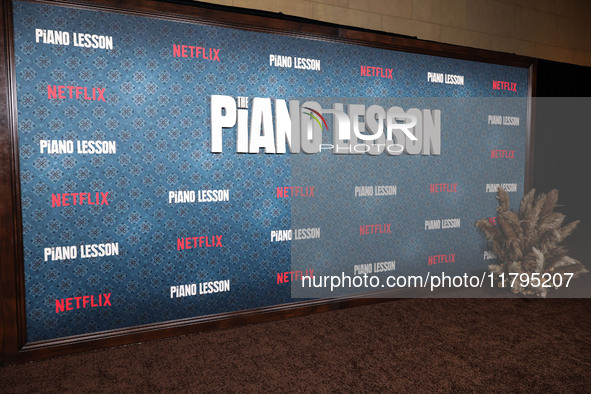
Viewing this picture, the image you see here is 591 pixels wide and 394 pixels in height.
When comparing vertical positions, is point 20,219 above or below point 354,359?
above

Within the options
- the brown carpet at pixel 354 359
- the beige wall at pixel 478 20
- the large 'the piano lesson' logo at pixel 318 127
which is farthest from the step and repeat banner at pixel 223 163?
the beige wall at pixel 478 20

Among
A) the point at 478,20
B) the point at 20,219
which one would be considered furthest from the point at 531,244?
the point at 20,219

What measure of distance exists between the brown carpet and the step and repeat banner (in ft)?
0.87

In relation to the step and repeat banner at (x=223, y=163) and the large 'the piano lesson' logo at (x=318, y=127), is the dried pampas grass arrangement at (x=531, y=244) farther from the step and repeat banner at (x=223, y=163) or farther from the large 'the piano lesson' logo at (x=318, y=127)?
the large 'the piano lesson' logo at (x=318, y=127)

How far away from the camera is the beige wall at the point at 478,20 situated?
359cm

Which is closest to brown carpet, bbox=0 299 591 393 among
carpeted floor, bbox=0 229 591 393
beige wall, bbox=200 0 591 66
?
carpeted floor, bbox=0 229 591 393

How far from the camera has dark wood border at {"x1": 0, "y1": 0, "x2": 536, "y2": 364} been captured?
230cm

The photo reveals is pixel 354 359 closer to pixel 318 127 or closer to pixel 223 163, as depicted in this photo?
pixel 223 163

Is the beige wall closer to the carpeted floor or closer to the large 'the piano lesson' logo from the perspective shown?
the large 'the piano lesson' logo

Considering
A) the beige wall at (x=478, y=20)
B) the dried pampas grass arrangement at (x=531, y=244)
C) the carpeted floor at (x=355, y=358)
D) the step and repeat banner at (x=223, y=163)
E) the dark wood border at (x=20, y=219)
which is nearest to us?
the carpeted floor at (x=355, y=358)

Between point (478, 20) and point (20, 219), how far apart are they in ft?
14.6

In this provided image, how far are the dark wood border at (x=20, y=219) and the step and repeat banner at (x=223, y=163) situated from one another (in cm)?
5

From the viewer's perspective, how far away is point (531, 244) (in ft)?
11.6

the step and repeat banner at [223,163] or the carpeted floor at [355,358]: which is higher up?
the step and repeat banner at [223,163]
